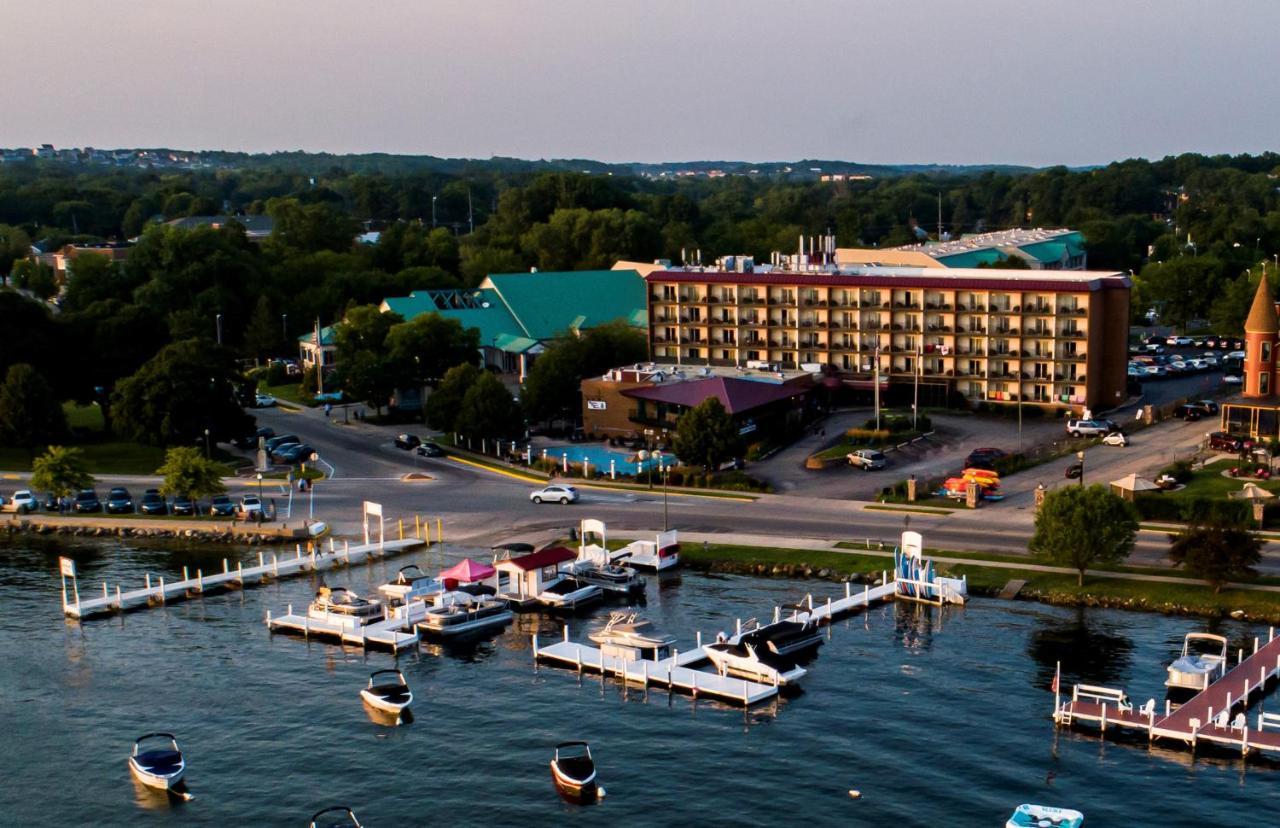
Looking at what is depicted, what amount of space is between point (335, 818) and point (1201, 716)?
97.3ft

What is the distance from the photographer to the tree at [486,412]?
323ft

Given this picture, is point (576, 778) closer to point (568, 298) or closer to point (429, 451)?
point (429, 451)

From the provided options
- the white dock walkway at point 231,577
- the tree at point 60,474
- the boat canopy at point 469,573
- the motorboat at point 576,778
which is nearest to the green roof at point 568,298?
the tree at point 60,474

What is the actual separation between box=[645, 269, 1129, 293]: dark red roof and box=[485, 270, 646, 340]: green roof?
14.2 metres

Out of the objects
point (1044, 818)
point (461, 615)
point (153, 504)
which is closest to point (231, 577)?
point (461, 615)

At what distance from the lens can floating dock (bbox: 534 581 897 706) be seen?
55438 millimetres

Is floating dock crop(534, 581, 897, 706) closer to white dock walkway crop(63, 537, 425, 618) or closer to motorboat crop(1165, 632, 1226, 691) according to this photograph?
motorboat crop(1165, 632, 1226, 691)

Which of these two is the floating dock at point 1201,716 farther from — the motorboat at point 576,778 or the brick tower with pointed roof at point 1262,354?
the brick tower with pointed roof at point 1262,354

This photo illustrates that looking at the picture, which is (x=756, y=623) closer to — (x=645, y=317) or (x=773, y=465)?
(x=773, y=465)

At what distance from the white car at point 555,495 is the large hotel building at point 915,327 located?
26612 mm

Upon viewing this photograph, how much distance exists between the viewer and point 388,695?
54156 millimetres

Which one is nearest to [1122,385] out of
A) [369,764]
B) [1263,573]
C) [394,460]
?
[1263,573]

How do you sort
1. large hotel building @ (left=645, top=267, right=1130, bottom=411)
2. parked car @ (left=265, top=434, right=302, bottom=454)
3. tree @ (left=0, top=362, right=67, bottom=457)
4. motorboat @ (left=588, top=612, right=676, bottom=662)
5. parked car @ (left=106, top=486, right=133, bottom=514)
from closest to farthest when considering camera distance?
motorboat @ (left=588, top=612, right=676, bottom=662) → parked car @ (left=106, top=486, right=133, bottom=514) → parked car @ (left=265, top=434, right=302, bottom=454) → tree @ (left=0, top=362, right=67, bottom=457) → large hotel building @ (left=645, top=267, right=1130, bottom=411)

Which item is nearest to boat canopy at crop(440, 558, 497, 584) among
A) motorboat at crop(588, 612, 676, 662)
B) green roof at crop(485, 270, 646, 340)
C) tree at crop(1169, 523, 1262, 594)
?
motorboat at crop(588, 612, 676, 662)
